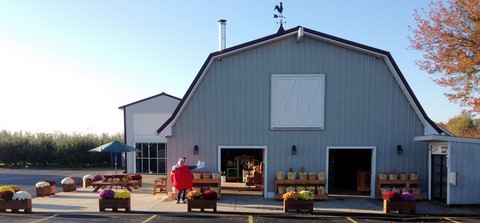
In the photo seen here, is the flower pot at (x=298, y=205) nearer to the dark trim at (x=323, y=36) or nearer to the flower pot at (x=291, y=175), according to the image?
the flower pot at (x=291, y=175)

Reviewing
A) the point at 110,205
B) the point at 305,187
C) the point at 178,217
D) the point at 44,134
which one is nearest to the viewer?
the point at 178,217

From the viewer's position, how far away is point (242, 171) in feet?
58.1

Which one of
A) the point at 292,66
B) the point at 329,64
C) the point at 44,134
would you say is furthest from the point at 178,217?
the point at 44,134

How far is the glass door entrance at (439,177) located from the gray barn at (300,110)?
0.25m

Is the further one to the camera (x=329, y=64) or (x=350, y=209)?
(x=329, y=64)

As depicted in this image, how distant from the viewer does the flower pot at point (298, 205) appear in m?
9.92

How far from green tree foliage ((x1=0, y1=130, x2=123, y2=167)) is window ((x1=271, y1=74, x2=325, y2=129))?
2457cm

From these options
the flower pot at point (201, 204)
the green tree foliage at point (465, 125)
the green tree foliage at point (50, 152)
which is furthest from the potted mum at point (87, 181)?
the green tree foliage at point (465, 125)

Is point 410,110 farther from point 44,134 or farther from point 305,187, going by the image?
point 44,134

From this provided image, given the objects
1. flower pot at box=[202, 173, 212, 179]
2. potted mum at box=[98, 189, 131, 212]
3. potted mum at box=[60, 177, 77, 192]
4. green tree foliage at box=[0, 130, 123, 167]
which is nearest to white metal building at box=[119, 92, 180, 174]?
potted mum at box=[60, 177, 77, 192]

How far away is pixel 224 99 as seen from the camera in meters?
12.2

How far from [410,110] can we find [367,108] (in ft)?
5.27

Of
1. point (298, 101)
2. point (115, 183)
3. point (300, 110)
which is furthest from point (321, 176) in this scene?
point (115, 183)

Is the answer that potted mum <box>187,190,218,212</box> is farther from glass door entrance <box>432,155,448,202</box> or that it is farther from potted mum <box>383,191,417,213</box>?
glass door entrance <box>432,155,448,202</box>
